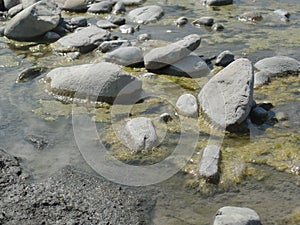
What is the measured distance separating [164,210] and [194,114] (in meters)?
1.51

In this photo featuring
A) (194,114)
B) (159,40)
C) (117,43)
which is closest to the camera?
(194,114)

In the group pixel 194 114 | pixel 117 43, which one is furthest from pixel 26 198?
pixel 117 43

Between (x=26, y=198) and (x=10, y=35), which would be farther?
(x=10, y=35)

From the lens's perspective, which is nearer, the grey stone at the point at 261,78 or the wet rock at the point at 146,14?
the grey stone at the point at 261,78

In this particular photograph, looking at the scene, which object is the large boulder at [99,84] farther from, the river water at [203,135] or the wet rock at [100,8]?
the wet rock at [100,8]

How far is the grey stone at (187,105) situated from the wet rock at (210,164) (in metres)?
0.70

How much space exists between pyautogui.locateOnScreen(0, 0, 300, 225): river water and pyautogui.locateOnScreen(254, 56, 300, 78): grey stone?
136 mm

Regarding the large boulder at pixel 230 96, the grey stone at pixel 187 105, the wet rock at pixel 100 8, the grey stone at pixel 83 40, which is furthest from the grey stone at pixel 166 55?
the wet rock at pixel 100 8

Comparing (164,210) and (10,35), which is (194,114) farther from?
(10,35)

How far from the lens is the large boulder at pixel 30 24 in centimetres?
732

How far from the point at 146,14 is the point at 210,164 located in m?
4.81

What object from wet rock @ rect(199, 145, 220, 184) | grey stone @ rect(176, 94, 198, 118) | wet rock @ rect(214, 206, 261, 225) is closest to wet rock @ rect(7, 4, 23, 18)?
grey stone @ rect(176, 94, 198, 118)

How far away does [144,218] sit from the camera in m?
3.39

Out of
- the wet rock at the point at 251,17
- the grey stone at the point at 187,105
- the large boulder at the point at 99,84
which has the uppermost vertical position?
the large boulder at the point at 99,84
